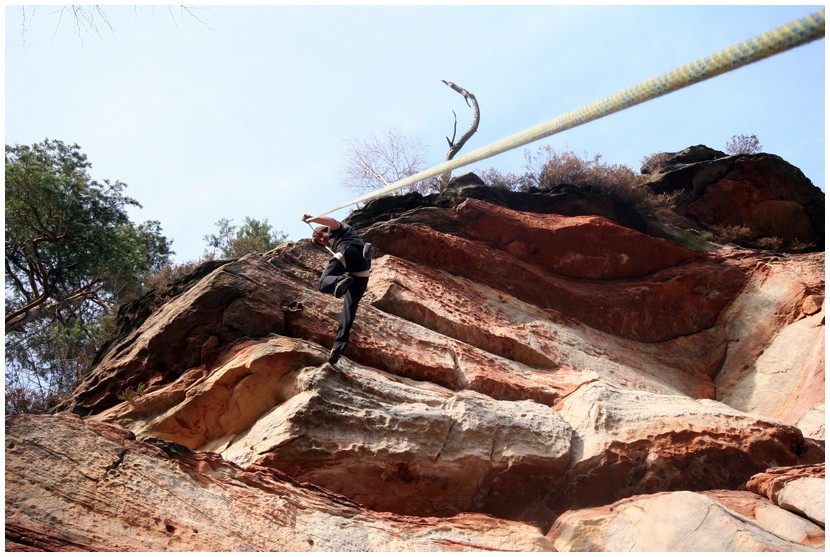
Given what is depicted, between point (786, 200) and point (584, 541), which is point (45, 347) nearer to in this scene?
point (584, 541)

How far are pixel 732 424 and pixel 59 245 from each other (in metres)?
15.4

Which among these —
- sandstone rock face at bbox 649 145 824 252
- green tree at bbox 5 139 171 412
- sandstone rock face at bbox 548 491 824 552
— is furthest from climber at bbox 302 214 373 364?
sandstone rock face at bbox 649 145 824 252

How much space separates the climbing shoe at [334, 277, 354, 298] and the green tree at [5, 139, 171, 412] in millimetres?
7846

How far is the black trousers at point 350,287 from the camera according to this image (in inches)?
368

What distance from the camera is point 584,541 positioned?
7566 mm

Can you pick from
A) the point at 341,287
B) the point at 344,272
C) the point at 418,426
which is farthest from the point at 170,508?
the point at 344,272

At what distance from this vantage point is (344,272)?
31.8 ft

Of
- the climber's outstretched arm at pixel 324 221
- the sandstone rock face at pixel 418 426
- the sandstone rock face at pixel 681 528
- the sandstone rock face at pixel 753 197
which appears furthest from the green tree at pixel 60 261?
the sandstone rock face at pixel 753 197

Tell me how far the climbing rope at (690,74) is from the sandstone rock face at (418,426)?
174 inches

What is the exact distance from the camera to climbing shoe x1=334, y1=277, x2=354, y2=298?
9.22m

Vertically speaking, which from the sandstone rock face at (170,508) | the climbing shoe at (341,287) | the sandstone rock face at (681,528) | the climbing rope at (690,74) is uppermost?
the climbing rope at (690,74)

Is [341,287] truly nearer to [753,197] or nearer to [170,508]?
[170,508]

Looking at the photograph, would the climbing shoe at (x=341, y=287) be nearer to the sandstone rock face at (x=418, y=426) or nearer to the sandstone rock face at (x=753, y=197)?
the sandstone rock face at (x=418, y=426)

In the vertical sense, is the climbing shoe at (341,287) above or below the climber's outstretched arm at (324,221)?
below
